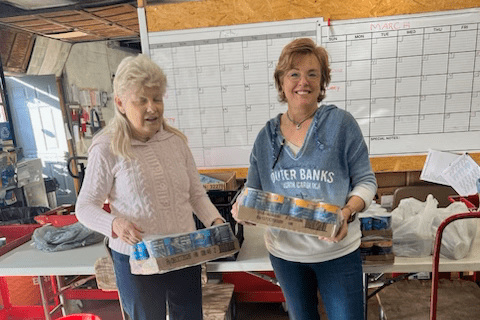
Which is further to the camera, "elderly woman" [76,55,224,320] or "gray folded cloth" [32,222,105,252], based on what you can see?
"gray folded cloth" [32,222,105,252]

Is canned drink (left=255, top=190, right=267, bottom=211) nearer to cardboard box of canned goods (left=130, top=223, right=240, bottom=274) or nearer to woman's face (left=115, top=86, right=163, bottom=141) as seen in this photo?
cardboard box of canned goods (left=130, top=223, right=240, bottom=274)

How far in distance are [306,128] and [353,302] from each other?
609mm

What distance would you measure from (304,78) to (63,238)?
155 centimetres

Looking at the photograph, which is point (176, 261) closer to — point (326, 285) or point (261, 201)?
point (261, 201)

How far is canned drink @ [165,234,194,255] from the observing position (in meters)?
1.11

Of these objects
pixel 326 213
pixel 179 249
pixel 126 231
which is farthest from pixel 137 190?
pixel 326 213

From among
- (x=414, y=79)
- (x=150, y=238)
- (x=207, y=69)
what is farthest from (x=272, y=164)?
(x=414, y=79)

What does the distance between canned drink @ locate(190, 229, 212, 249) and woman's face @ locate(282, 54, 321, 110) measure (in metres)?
0.57

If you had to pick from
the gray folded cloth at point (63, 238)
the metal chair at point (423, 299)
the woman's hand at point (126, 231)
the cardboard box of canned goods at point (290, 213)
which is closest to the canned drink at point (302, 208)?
the cardboard box of canned goods at point (290, 213)

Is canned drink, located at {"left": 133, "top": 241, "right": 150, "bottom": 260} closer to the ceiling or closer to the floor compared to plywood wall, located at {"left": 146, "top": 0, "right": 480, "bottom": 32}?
closer to the floor

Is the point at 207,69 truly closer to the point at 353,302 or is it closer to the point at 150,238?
the point at 150,238

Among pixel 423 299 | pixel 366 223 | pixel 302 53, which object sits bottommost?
pixel 423 299

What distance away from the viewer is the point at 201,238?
1.19 m

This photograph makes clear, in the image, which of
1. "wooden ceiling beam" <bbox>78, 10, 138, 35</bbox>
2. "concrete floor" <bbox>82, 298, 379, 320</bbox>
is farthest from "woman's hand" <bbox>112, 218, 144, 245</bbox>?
"wooden ceiling beam" <bbox>78, 10, 138, 35</bbox>
